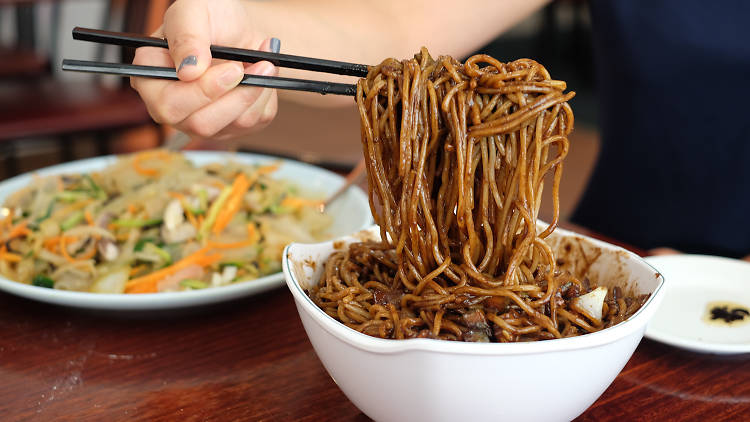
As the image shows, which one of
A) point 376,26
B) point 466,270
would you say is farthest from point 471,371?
point 376,26

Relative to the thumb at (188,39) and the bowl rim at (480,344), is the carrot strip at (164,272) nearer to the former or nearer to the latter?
the thumb at (188,39)

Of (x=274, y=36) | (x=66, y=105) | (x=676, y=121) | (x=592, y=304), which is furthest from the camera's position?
(x=66, y=105)

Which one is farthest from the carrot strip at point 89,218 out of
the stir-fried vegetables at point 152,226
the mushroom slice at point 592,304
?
the mushroom slice at point 592,304

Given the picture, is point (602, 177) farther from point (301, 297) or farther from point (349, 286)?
point (301, 297)

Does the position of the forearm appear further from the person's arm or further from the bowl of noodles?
the bowl of noodles

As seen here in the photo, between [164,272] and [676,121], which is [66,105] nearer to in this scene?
[164,272]
